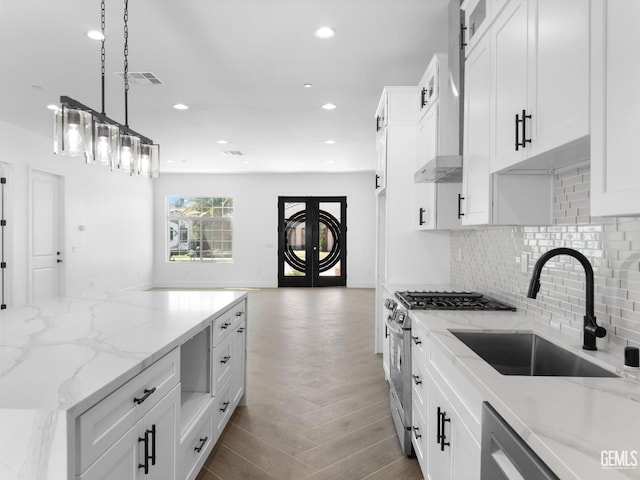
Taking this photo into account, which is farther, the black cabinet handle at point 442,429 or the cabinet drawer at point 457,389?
the black cabinet handle at point 442,429

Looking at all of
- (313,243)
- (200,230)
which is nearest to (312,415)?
(313,243)

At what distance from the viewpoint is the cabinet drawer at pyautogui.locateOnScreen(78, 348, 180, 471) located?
1265mm

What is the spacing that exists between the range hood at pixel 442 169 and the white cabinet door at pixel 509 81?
52 cm

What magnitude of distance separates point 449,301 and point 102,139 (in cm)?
241

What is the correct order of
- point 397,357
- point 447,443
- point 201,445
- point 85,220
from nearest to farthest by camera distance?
point 447,443 < point 201,445 < point 397,357 < point 85,220

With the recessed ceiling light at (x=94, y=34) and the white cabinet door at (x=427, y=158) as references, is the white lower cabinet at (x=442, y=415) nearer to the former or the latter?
the white cabinet door at (x=427, y=158)

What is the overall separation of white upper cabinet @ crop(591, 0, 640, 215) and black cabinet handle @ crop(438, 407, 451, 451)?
1.09 meters

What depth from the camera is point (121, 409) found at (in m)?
1.47

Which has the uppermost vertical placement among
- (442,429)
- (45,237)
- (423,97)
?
(423,97)

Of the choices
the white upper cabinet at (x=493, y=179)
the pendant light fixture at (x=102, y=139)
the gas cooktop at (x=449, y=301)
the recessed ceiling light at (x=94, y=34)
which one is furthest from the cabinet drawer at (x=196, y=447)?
the recessed ceiling light at (x=94, y=34)

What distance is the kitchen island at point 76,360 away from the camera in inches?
46.2

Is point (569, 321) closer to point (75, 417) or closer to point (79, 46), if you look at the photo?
point (75, 417)

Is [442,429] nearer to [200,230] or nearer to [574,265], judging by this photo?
[574,265]

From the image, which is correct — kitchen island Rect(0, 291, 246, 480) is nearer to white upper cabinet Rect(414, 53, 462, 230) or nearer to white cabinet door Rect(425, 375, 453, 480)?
white cabinet door Rect(425, 375, 453, 480)
